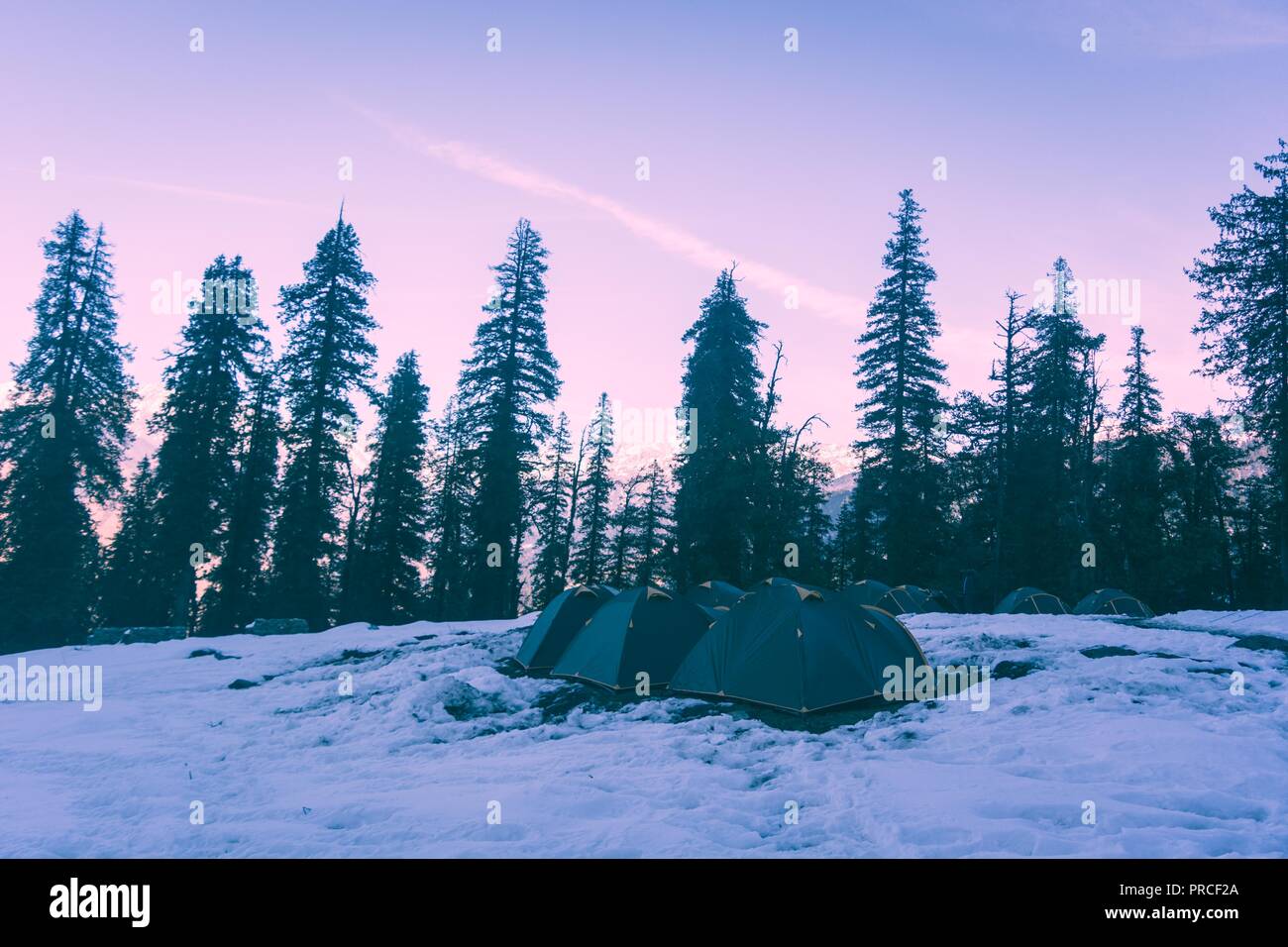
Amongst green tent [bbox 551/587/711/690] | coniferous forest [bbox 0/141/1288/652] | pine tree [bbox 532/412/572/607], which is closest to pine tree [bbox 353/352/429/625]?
coniferous forest [bbox 0/141/1288/652]

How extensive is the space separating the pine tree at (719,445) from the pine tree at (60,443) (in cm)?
2359

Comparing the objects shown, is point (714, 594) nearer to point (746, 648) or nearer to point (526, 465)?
point (746, 648)

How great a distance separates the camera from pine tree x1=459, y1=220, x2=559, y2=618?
28.0 meters

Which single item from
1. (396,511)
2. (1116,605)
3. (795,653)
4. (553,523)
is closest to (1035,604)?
(1116,605)

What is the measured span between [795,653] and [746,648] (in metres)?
0.85

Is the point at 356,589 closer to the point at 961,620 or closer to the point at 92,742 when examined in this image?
the point at 92,742

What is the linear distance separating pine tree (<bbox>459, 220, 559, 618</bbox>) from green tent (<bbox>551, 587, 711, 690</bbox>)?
1621 centimetres

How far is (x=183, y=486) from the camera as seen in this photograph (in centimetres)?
2616

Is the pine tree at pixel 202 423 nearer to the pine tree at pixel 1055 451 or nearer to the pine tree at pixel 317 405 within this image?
the pine tree at pixel 317 405

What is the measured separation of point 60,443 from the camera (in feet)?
83.5

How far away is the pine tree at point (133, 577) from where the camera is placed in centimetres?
3061

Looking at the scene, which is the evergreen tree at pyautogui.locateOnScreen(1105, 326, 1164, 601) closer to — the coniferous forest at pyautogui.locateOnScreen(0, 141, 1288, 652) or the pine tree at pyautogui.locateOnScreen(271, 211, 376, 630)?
the coniferous forest at pyautogui.locateOnScreen(0, 141, 1288, 652)

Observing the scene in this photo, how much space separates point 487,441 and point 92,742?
2070 centimetres
